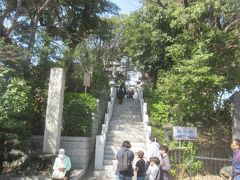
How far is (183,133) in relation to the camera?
15922 mm

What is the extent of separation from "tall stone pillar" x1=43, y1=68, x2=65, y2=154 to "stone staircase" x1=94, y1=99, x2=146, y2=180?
84.7 inches

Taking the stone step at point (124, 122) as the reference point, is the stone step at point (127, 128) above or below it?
below

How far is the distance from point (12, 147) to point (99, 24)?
11955mm

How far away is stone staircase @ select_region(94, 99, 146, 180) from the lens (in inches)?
615

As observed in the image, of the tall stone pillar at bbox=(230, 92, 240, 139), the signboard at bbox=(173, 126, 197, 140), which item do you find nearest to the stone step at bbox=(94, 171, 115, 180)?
the signboard at bbox=(173, 126, 197, 140)

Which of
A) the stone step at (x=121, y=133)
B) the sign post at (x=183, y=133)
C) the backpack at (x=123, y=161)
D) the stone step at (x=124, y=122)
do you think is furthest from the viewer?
the stone step at (x=124, y=122)

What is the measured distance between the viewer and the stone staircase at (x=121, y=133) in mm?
15613

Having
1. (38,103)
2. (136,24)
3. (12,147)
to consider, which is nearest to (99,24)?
(136,24)

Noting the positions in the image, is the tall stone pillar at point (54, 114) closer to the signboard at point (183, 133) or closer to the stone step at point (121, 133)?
the stone step at point (121, 133)

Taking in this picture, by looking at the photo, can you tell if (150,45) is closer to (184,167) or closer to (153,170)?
(184,167)

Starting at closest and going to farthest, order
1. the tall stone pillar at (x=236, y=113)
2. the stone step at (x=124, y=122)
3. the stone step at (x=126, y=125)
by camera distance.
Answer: the tall stone pillar at (x=236, y=113) → the stone step at (x=126, y=125) → the stone step at (x=124, y=122)

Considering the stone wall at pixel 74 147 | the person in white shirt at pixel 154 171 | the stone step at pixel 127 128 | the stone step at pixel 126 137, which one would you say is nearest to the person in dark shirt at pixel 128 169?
the person in white shirt at pixel 154 171

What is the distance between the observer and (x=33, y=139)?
16.1 m

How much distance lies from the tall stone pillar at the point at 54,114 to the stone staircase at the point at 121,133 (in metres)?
2.15
